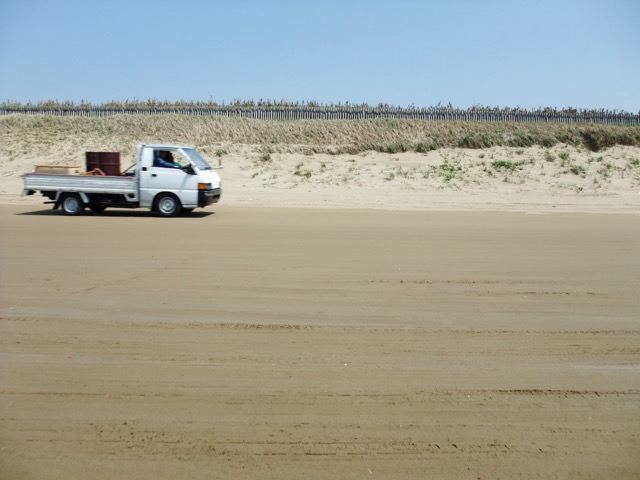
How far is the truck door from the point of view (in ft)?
58.6

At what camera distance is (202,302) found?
783cm

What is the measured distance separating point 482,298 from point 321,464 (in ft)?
15.6

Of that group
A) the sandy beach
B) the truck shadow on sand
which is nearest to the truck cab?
the truck shadow on sand

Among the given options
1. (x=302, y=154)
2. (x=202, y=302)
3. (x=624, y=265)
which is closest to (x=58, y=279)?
(x=202, y=302)

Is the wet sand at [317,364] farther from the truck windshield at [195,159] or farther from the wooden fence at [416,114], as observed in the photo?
the wooden fence at [416,114]

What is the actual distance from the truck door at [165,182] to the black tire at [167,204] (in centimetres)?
14

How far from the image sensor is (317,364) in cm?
575

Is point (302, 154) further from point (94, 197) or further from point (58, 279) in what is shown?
point (58, 279)

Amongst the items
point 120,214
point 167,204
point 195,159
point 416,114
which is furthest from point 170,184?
point 416,114

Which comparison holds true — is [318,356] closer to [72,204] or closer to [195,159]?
[195,159]

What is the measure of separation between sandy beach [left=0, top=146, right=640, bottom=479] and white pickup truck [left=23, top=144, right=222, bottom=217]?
13.7 ft

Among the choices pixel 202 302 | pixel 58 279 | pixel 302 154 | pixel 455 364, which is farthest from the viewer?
pixel 302 154

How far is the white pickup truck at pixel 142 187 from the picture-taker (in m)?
17.9

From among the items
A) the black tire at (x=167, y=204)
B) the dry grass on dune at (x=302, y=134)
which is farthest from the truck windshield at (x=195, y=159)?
the dry grass on dune at (x=302, y=134)
